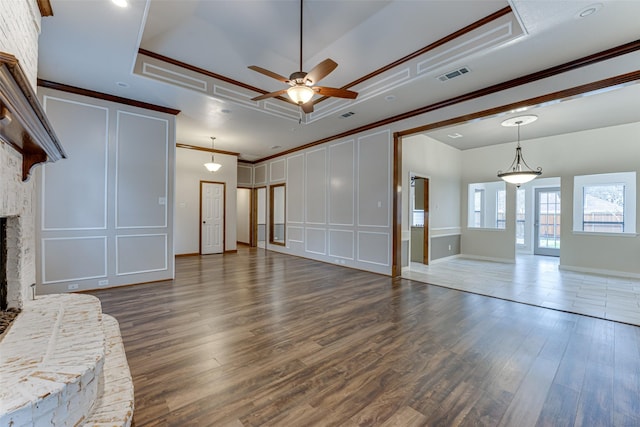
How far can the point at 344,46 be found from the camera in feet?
11.4

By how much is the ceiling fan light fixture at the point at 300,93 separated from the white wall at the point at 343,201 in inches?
111

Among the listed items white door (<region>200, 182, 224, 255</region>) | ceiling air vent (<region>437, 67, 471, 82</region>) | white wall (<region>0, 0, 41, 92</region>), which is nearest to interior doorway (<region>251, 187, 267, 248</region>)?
white door (<region>200, 182, 224, 255</region>)

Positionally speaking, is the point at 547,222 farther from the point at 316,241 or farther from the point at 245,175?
the point at 245,175

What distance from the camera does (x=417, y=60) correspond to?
11.6 ft

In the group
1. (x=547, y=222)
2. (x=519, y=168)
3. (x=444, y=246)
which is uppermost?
(x=519, y=168)

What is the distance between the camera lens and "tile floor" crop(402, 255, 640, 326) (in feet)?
11.8

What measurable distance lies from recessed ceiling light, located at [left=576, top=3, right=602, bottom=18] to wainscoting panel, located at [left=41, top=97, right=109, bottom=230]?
6009 mm

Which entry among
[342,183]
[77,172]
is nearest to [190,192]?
[77,172]

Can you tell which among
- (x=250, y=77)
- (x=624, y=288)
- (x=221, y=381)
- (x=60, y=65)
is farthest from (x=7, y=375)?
(x=624, y=288)

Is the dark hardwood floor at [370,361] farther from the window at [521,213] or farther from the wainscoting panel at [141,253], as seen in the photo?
the window at [521,213]

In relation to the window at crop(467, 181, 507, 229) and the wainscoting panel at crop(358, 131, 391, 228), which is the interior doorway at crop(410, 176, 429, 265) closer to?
the wainscoting panel at crop(358, 131, 391, 228)

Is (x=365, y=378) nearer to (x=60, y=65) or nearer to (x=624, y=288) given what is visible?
(x=60, y=65)

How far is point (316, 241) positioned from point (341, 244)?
0.94 m

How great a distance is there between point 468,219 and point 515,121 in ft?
11.2
